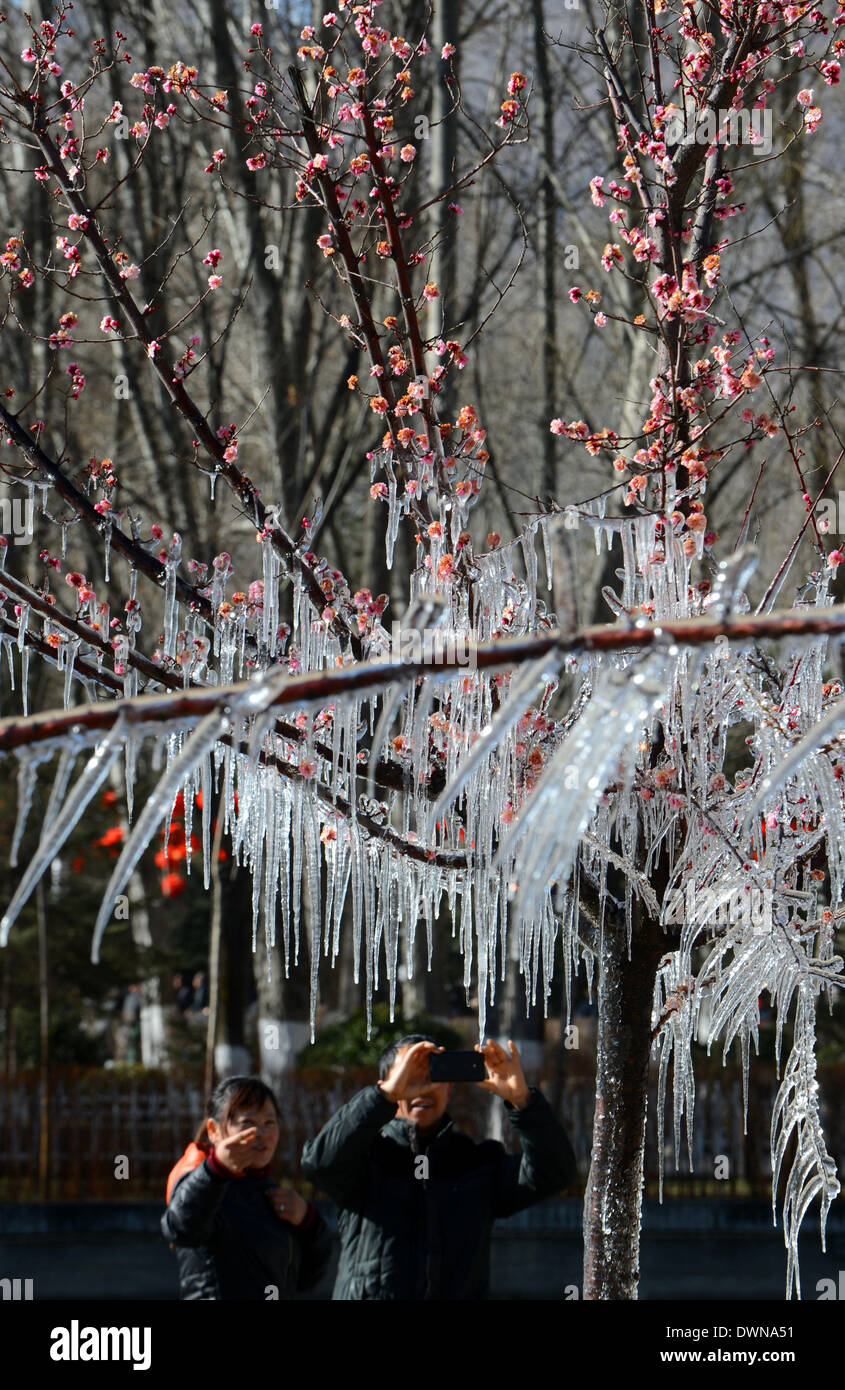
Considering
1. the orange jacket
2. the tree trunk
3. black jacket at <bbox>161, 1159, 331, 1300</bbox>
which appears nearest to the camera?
black jacket at <bbox>161, 1159, 331, 1300</bbox>

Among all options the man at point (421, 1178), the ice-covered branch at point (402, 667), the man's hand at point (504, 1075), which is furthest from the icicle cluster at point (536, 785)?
the ice-covered branch at point (402, 667)

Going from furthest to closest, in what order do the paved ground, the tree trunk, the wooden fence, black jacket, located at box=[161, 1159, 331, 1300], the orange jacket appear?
the wooden fence, the paved ground, the tree trunk, the orange jacket, black jacket, located at box=[161, 1159, 331, 1300]

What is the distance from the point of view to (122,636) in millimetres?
4105

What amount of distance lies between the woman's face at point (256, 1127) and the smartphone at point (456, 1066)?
0.47 metres

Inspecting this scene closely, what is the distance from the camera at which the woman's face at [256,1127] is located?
13.2 ft

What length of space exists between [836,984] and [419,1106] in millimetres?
1344

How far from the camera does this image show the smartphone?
13.3 feet

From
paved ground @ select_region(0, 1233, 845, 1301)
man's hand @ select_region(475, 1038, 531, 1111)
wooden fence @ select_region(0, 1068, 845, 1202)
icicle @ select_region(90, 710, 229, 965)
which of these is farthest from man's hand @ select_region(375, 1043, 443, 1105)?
wooden fence @ select_region(0, 1068, 845, 1202)

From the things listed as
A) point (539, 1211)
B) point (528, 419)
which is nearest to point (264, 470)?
point (528, 419)

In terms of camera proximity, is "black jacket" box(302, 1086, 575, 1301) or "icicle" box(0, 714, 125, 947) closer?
"icicle" box(0, 714, 125, 947)

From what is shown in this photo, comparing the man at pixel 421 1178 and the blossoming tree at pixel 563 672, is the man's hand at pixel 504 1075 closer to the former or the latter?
the man at pixel 421 1178

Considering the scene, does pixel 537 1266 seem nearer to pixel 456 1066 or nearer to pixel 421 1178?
pixel 421 1178

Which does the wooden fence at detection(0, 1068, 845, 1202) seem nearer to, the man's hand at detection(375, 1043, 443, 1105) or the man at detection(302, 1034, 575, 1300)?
the man at detection(302, 1034, 575, 1300)

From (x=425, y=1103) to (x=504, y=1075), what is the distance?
0.25 meters
